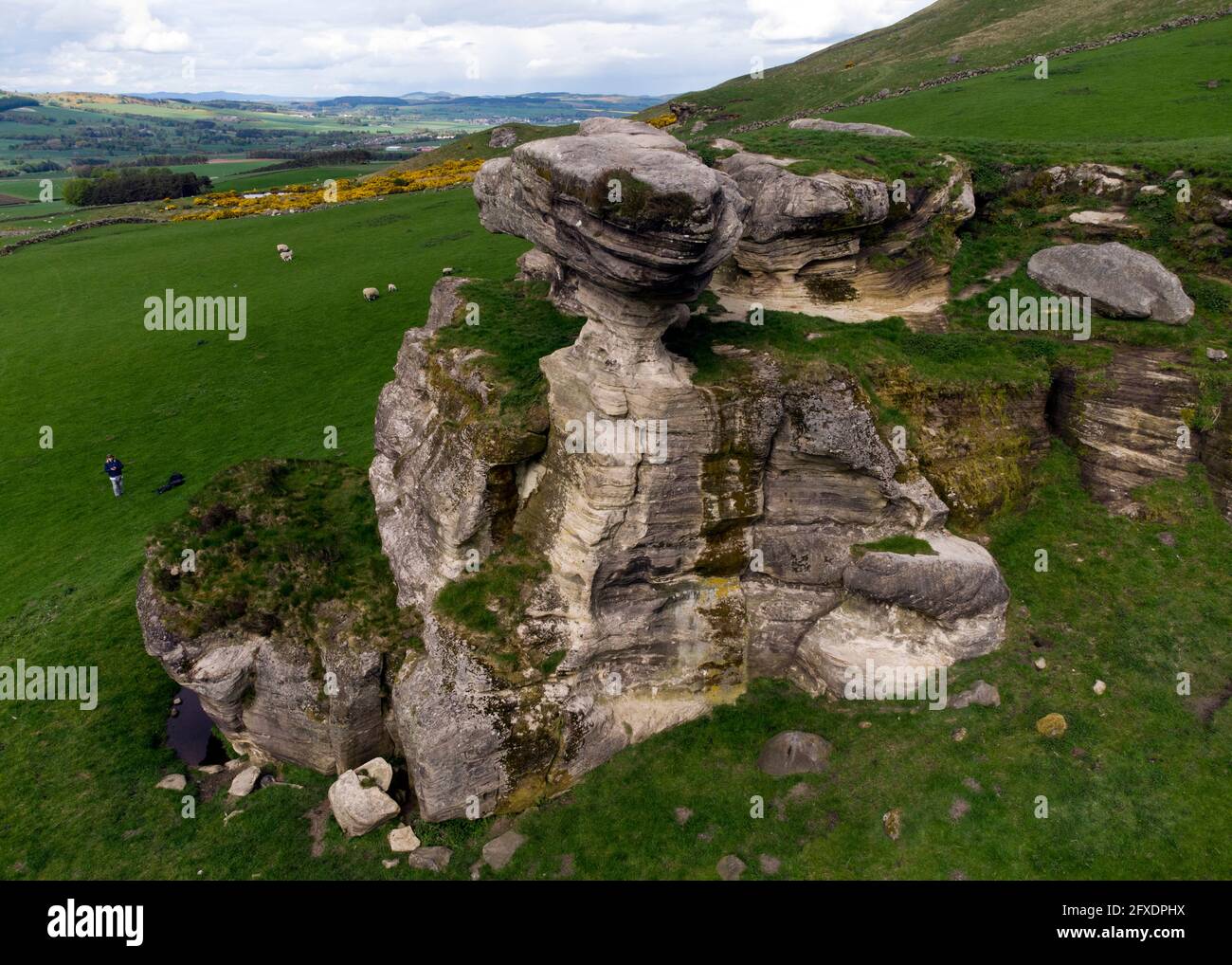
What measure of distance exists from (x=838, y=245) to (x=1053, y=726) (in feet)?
56.4

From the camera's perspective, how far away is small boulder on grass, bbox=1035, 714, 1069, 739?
717 inches

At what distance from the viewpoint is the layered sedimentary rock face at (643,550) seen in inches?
741

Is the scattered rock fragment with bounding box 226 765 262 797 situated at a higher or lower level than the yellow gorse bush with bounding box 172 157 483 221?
lower

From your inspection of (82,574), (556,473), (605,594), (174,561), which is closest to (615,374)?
(556,473)

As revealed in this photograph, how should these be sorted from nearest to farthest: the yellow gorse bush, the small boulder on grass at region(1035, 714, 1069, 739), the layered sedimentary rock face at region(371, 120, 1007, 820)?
1. the small boulder on grass at region(1035, 714, 1069, 739)
2. the layered sedimentary rock face at region(371, 120, 1007, 820)
3. the yellow gorse bush

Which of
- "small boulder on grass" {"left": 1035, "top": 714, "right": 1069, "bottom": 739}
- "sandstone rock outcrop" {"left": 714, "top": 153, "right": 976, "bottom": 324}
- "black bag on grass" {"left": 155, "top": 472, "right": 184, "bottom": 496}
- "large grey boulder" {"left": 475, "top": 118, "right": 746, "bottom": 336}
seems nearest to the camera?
"large grey boulder" {"left": 475, "top": 118, "right": 746, "bottom": 336}

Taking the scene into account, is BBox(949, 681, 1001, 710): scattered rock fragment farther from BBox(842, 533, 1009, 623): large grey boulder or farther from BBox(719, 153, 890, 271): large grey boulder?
BBox(719, 153, 890, 271): large grey boulder

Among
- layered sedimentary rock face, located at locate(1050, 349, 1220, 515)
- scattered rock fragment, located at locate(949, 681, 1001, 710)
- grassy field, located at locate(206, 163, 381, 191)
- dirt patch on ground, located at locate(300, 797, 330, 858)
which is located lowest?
dirt patch on ground, located at locate(300, 797, 330, 858)

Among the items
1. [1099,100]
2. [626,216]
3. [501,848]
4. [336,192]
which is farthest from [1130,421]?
[336,192]

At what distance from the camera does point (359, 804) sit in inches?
767

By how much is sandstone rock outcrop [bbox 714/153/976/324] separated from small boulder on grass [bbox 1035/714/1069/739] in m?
14.3

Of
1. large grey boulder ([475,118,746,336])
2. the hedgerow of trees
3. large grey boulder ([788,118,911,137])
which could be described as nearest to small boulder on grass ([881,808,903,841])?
large grey boulder ([475,118,746,336])

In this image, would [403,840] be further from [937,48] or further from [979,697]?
[937,48]

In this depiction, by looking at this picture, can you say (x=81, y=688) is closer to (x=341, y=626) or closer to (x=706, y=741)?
(x=341, y=626)
